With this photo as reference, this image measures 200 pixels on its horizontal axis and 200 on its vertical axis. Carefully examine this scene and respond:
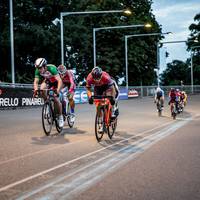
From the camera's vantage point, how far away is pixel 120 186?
20.9 ft

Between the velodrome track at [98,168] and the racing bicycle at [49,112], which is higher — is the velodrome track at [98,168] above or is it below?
below

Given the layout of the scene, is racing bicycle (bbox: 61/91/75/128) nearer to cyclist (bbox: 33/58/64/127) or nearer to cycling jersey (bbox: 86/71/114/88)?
cyclist (bbox: 33/58/64/127)

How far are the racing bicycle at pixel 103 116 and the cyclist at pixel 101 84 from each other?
0.17 metres

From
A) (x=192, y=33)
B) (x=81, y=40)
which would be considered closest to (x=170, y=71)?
(x=192, y=33)

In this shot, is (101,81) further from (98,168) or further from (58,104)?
(98,168)

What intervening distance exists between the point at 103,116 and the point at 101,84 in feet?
2.49

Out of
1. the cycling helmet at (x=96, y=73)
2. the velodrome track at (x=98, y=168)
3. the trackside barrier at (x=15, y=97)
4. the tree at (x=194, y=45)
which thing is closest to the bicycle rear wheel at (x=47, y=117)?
the velodrome track at (x=98, y=168)

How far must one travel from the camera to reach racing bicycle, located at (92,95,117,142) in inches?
455

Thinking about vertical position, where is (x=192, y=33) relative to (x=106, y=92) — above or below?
above

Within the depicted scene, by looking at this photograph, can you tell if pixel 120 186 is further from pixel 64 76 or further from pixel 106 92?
pixel 64 76

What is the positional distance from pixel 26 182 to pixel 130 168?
5.90 ft

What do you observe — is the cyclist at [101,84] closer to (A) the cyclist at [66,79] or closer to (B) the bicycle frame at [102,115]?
(B) the bicycle frame at [102,115]

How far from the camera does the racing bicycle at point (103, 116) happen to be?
11.6m

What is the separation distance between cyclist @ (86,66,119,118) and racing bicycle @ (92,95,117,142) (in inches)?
6.5
